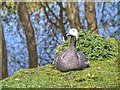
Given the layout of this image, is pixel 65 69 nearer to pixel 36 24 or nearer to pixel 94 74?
pixel 94 74

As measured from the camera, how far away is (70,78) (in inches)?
132

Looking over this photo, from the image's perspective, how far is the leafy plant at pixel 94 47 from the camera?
13.2 ft

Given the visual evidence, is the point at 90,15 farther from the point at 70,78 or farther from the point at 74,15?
the point at 70,78

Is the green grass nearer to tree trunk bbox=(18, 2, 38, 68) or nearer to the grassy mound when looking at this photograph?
the grassy mound

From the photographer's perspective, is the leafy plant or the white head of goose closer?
the white head of goose

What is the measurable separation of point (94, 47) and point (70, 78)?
80cm

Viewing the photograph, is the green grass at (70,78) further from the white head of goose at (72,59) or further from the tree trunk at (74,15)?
the tree trunk at (74,15)

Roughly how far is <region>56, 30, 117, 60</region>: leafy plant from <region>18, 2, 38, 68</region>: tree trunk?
930mm

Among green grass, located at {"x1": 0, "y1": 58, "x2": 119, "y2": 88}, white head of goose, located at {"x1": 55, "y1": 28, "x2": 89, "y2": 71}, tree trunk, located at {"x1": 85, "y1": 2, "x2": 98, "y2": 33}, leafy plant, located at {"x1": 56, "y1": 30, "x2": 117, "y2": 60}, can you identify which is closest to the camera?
green grass, located at {"x1": 0, "y1": 58, "x2": 119, "y2": 88}

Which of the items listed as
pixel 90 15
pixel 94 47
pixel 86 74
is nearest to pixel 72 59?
pixel 86 74

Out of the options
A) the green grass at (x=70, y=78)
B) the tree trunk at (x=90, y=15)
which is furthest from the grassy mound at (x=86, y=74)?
the tree trunk at (x=90, y=15)

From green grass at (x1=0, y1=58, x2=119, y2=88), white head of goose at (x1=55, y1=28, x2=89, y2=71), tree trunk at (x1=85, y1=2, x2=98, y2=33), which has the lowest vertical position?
green grass at (x1=0, y1=58, x2=119, y2=88)

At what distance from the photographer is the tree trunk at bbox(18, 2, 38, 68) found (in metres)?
5.08

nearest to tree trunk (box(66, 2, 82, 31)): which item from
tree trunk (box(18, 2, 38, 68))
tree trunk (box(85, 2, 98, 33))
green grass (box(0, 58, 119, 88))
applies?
tree trunk (box(85, 2, 98, 33))
